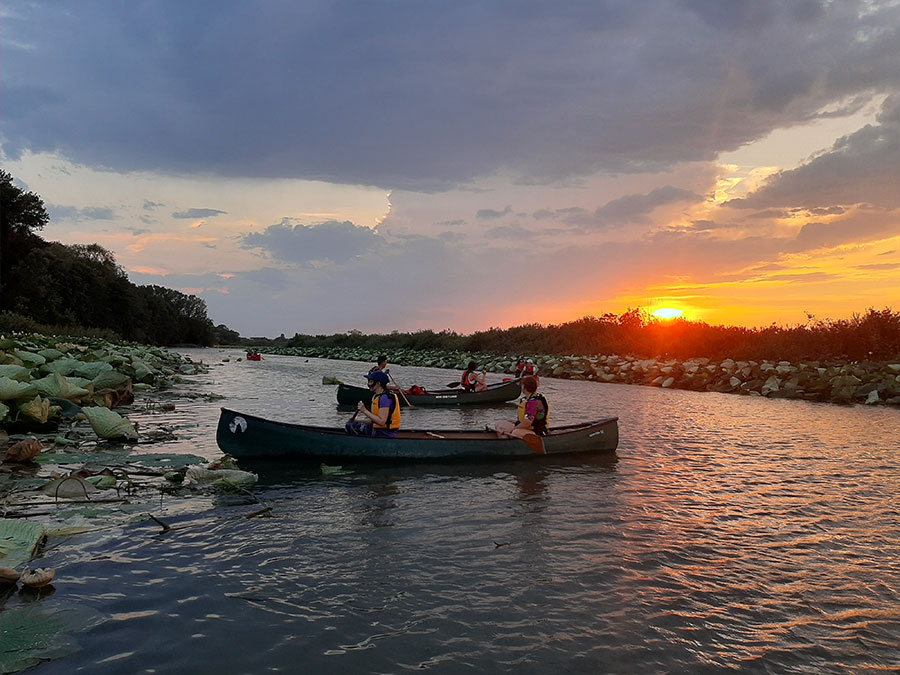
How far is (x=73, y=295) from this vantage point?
6706cm

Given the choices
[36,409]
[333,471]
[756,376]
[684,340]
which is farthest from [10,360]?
[684,340]

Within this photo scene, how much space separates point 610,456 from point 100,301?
257 ft

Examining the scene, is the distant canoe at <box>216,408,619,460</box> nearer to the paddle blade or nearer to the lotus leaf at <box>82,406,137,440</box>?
the paddle blade

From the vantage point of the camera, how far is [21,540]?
20.5 ft

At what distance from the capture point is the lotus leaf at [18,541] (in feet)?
19.4

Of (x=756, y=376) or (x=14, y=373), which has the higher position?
(x=756, y=376)

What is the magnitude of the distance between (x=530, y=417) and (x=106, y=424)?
8915 mm

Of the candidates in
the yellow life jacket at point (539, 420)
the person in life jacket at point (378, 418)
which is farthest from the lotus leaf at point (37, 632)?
the yellow life jacket at point (539, 420)

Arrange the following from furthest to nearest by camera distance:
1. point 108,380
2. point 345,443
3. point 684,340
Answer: point 684,340 → point 108,380 → point 345,443

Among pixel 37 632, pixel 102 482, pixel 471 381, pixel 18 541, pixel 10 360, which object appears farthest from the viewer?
pixel 471 381

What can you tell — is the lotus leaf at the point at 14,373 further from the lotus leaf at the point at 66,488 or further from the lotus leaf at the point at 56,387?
the lotus leaf at the point at 66,488

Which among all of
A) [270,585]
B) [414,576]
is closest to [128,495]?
[270,585]

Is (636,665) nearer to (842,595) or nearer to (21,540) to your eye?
(842,595)

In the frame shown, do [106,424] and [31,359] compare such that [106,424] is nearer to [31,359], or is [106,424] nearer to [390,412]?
[31,359]
